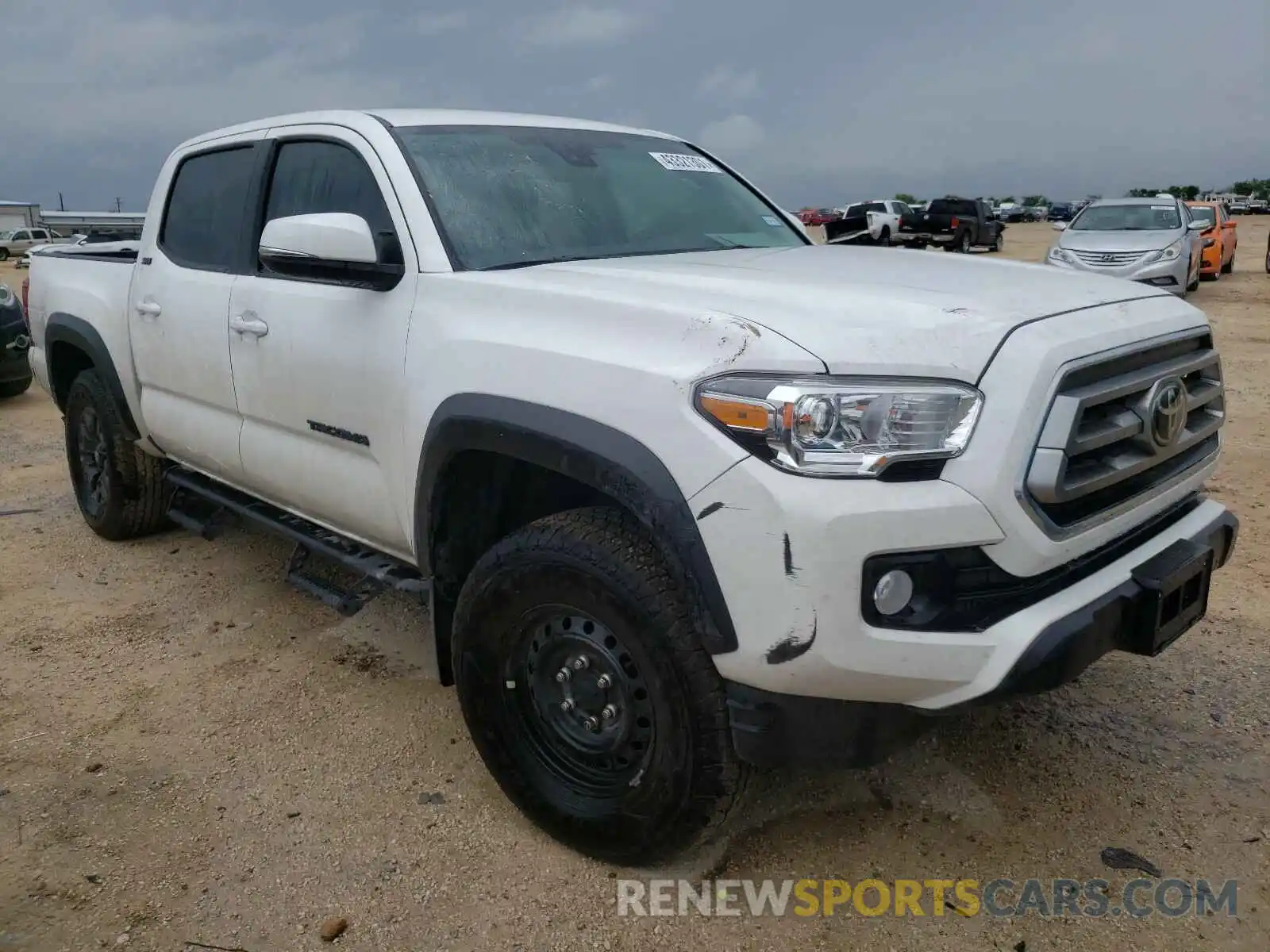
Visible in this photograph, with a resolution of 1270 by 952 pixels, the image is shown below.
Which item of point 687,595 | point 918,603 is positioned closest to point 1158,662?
point 918,603

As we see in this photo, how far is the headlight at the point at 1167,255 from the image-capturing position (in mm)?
13516

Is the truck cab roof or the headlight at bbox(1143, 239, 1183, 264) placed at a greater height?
the truck cab roof

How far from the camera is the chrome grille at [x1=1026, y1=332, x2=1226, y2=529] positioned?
6.84 feet

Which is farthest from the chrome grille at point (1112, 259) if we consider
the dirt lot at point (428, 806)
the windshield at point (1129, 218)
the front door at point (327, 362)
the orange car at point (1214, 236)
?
the front door at point (327, 362)

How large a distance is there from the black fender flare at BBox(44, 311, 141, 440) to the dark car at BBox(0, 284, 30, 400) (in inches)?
180

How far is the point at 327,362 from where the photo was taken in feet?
10.1

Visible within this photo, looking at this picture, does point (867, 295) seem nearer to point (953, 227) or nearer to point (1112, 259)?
point (1112, 259)

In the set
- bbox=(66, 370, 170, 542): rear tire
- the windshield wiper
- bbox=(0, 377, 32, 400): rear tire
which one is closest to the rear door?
bbox=(66, 370, 170, 542): rear tire

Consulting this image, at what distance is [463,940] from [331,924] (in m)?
0.33

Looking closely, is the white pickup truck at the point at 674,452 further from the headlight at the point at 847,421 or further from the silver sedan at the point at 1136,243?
the silver sedan at the point at 1136,243

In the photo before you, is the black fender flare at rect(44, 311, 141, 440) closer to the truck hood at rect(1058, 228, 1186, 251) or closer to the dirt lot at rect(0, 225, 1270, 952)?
the dirt lot at rect(0, 225, 1270, 952)

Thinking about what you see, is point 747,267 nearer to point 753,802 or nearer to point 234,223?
point 753,802

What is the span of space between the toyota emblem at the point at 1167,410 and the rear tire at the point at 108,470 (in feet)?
13.8

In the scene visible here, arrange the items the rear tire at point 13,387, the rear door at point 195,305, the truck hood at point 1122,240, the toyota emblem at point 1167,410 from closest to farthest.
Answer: the toyota emblem at point 1167,410
the rear door at point 195,305
the rear tire at point 13,387
the truck hood at point 1122,240
